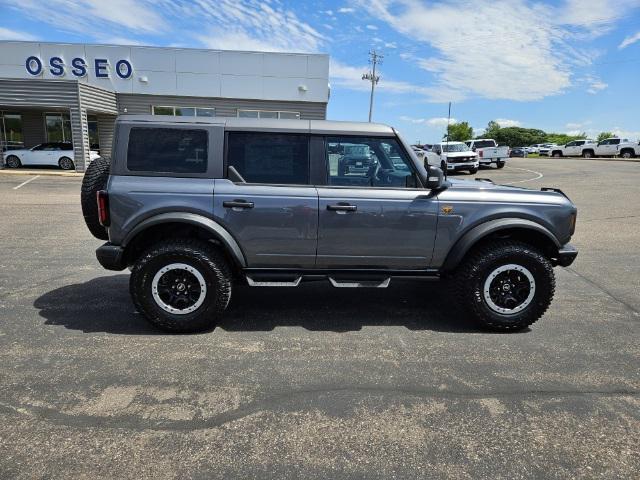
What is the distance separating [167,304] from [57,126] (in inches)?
986

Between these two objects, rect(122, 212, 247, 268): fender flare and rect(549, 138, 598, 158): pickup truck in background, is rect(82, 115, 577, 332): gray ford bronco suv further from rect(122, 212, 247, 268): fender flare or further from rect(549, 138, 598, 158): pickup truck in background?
rect(549, 138, 598, 158): pickup truck in background

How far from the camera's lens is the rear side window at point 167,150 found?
399cm

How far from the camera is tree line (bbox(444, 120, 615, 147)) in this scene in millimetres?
108950

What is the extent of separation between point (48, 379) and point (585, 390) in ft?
12.5

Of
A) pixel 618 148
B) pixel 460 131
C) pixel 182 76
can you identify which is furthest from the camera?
pixel 460 131

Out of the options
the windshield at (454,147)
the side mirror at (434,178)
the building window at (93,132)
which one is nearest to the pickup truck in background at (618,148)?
the windshield at (454,147)

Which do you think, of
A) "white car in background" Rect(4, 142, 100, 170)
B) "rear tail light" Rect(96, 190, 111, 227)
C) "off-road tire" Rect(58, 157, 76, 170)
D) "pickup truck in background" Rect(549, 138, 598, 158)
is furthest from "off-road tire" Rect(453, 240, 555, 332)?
"pickup truck in background" Rect(549, 138, 598, 158)

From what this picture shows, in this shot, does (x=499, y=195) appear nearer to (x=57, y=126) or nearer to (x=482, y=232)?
(x=482, y=232)

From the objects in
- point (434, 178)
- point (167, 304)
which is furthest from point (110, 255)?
point (434, 178)

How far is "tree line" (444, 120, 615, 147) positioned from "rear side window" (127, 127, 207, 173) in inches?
4242

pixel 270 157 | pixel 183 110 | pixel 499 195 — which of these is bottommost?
pixel 499 195

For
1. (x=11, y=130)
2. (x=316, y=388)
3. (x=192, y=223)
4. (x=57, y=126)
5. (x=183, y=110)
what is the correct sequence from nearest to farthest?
(x=316, y=388) → (x=192, y=223) → (x=183, y=110) → (x=11, y=130) → (x=57, y=126)

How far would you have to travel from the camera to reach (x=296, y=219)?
13.1ft

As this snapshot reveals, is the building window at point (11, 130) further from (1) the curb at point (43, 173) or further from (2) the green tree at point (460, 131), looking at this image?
(2) the green tree at point (460, 131)
